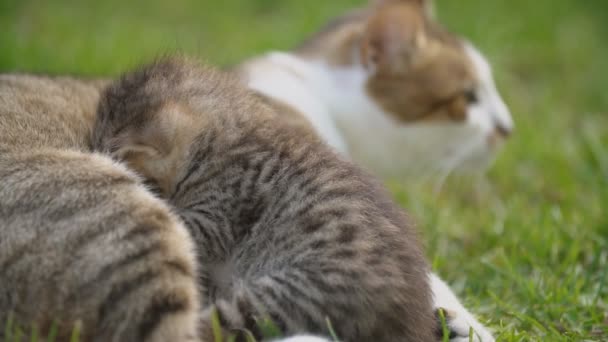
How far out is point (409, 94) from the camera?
13.8 ft

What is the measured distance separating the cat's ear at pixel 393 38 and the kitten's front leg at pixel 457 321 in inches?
65.2

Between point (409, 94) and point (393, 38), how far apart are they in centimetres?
32

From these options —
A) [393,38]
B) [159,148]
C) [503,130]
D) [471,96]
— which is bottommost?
[503,130]

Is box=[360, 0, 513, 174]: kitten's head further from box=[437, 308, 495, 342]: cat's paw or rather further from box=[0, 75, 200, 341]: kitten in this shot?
box=[0, 75, 200, 341]: kitten

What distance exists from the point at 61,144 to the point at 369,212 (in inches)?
42.3

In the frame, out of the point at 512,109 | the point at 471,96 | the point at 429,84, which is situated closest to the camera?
the point at 429,84

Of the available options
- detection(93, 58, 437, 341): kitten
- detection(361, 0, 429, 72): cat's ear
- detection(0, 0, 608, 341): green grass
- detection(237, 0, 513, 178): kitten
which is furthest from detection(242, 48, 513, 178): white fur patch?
detection(93, 58, 437, 341): kitten

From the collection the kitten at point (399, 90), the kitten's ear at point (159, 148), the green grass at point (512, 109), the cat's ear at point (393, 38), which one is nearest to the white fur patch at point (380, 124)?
the kitten at point (399, 90)

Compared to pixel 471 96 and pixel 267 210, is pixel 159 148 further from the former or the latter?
pixel 471 96

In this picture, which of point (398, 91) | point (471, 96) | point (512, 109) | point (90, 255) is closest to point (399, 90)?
point (398, 91)

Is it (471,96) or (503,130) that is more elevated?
(471,96)

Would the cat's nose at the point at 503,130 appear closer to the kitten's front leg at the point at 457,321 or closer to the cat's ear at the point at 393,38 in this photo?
the cat's ear at the point at 393,38

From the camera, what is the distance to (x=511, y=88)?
6109 millimetres

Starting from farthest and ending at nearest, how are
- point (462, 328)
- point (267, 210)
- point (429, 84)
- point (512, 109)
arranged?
1. point (512, 109)
2. point (429, 84)
3. point (462, 328)
4. point (267, 210)
